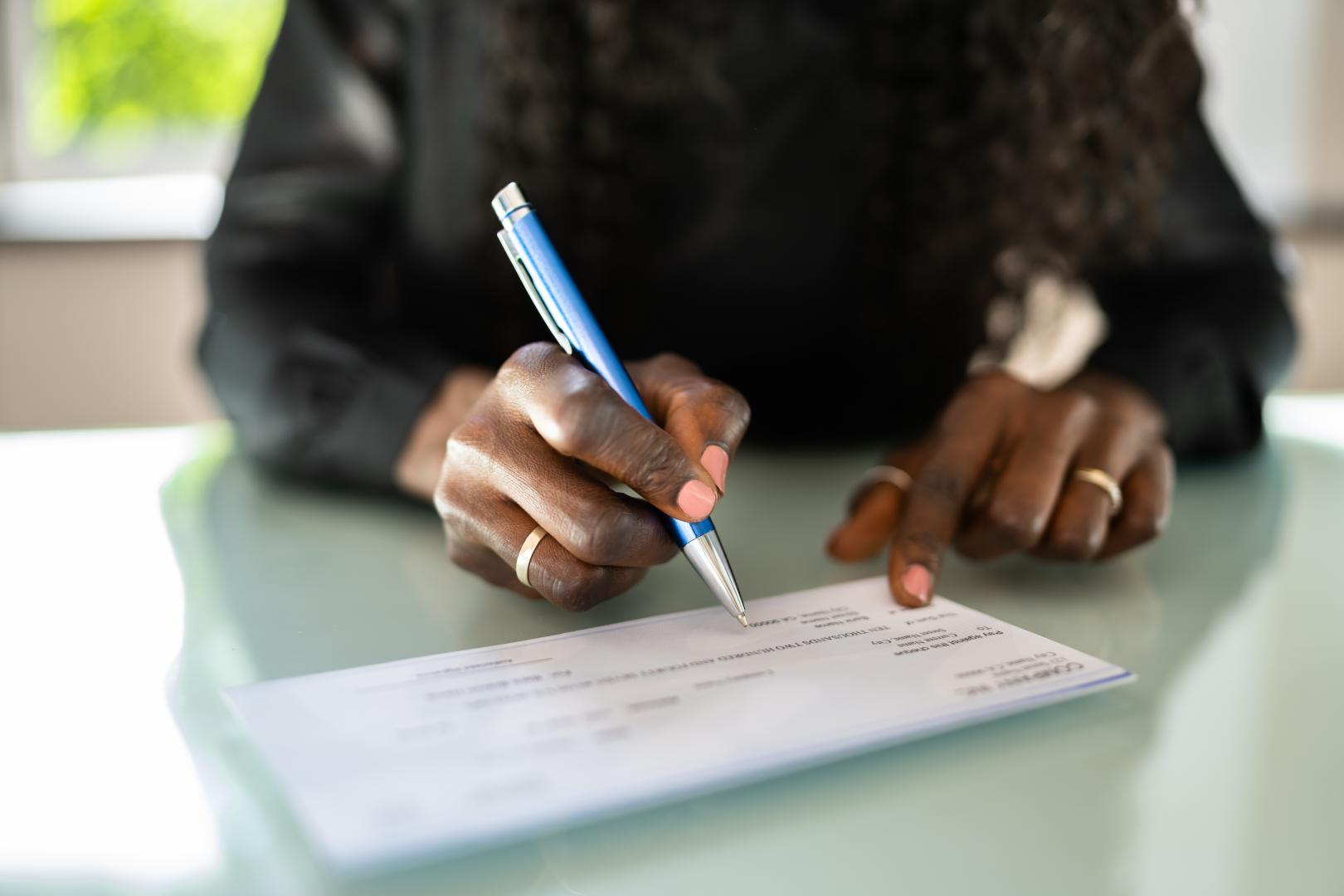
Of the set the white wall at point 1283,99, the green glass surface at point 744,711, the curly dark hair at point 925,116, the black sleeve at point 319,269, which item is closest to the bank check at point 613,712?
the green glass surface at point 744,711

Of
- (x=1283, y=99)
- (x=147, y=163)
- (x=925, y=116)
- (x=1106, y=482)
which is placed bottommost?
(x=147, y=163)

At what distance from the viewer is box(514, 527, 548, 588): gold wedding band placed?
484 millimetres

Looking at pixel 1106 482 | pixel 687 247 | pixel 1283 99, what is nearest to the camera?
pixel 1106 482

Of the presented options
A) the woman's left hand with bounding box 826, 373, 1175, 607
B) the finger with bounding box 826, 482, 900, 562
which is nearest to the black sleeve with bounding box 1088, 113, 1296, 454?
the woman's left hand with bounding box 826, 373, 1175, 607

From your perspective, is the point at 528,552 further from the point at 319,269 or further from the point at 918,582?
the point at 319,269

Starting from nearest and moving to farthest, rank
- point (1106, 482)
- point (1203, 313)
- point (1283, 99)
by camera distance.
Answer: point (1106, 482) < point (1203, 313) < point (1283, 99)

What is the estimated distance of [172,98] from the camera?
229 cm

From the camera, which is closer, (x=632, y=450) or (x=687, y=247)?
(x=632, y=450)

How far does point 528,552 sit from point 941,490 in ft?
0.76

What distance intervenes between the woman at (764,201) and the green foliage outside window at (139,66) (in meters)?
1.48

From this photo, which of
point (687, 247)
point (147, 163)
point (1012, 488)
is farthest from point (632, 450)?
point (147, 163)

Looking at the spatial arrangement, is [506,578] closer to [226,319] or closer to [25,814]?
[25,814]

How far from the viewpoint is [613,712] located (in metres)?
0.38

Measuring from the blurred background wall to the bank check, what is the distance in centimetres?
188
